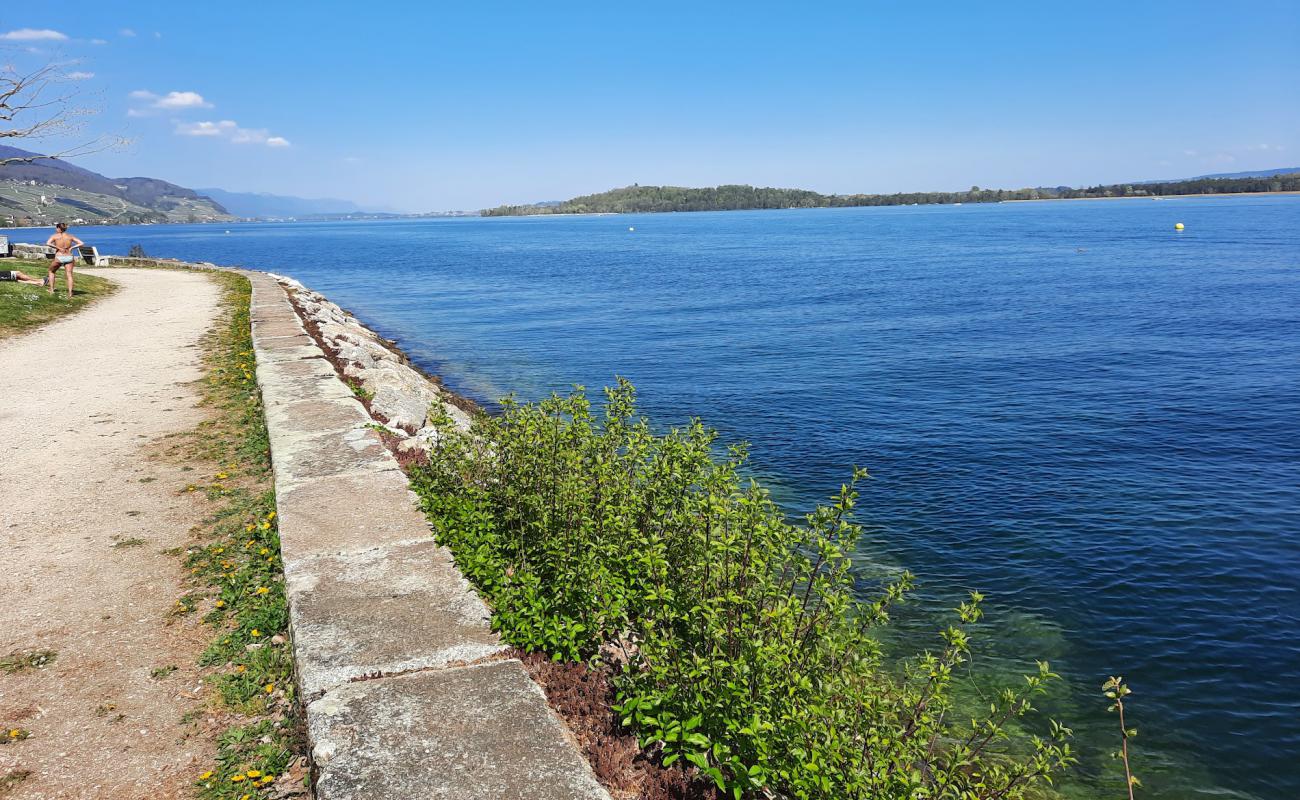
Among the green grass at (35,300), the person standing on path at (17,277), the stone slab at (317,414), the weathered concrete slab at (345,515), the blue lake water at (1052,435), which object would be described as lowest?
the blue lake water at (1052,435)

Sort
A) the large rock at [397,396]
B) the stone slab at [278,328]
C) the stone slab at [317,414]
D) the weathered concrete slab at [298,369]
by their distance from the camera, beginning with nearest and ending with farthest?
the stone slab at [317,414] → the large rock at [397,396] → the weathered concrete slab at [298,369] → the stone slab at [278,328]

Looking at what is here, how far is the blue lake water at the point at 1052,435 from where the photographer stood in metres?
9.23

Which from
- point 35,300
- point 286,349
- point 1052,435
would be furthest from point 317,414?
point 35,300

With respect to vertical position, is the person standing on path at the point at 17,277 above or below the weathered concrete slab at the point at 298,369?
above

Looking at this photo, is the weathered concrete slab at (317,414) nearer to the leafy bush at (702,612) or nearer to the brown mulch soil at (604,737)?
the leafy bush at (702,612)

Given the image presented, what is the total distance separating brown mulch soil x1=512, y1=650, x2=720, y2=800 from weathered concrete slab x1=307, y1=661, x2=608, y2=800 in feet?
0.86

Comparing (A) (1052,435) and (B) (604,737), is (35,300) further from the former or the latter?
(A) (1052,435)

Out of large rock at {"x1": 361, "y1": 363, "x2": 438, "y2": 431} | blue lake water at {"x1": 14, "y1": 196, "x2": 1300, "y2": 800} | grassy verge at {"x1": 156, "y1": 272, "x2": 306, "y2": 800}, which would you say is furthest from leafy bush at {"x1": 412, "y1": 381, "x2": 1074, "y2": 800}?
large rock at {"x1": 361, "y1": 363, "x2": 438, "y2": 431}

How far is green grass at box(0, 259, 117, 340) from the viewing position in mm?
21406

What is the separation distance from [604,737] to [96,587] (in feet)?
18.2

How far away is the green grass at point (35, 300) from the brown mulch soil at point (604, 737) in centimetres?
2229

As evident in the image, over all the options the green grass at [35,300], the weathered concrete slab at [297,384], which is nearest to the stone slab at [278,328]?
the weathered concrete slab at [297,384]

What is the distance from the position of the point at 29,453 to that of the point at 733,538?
11.3 m

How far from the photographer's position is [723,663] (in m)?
4.57
